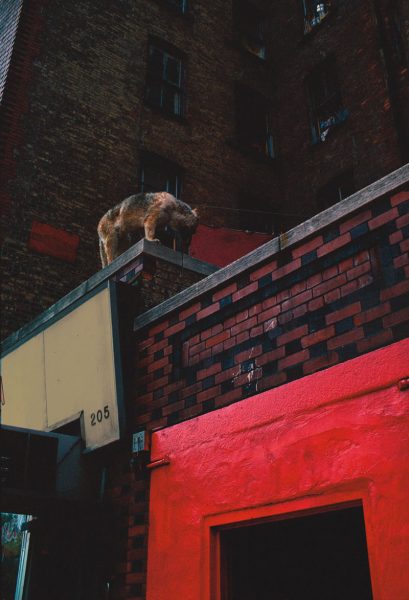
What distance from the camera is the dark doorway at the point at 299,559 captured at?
4180 millimetres

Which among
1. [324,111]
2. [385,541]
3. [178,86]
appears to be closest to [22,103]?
[178,86]

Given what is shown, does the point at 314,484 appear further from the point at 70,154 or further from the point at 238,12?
the point at 238,12

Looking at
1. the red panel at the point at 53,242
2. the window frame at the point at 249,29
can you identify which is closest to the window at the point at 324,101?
the window frame at the point at 249,29

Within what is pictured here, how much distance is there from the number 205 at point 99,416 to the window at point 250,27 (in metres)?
12.4

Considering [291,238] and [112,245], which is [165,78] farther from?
[291,238]

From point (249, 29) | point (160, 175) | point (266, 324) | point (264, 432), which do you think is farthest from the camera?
point (249, 29)

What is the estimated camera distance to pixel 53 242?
972cm

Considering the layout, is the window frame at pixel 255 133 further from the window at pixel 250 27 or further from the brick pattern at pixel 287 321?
the brick pattern at pixel 287 321

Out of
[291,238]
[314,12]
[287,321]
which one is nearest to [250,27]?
[314,12]

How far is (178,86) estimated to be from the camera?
524 inches

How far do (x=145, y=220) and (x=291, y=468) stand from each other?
13.6 feet

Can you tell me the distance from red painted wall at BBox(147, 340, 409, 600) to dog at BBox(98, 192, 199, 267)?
10.0 feet

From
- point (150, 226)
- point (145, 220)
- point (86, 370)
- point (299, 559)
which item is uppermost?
point (145, 220)

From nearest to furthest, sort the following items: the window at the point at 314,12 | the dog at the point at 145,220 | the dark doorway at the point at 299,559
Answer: the dark doorway at the point at 299,559 < the dog at the point at 145,220 < the window at the point at 314,12
